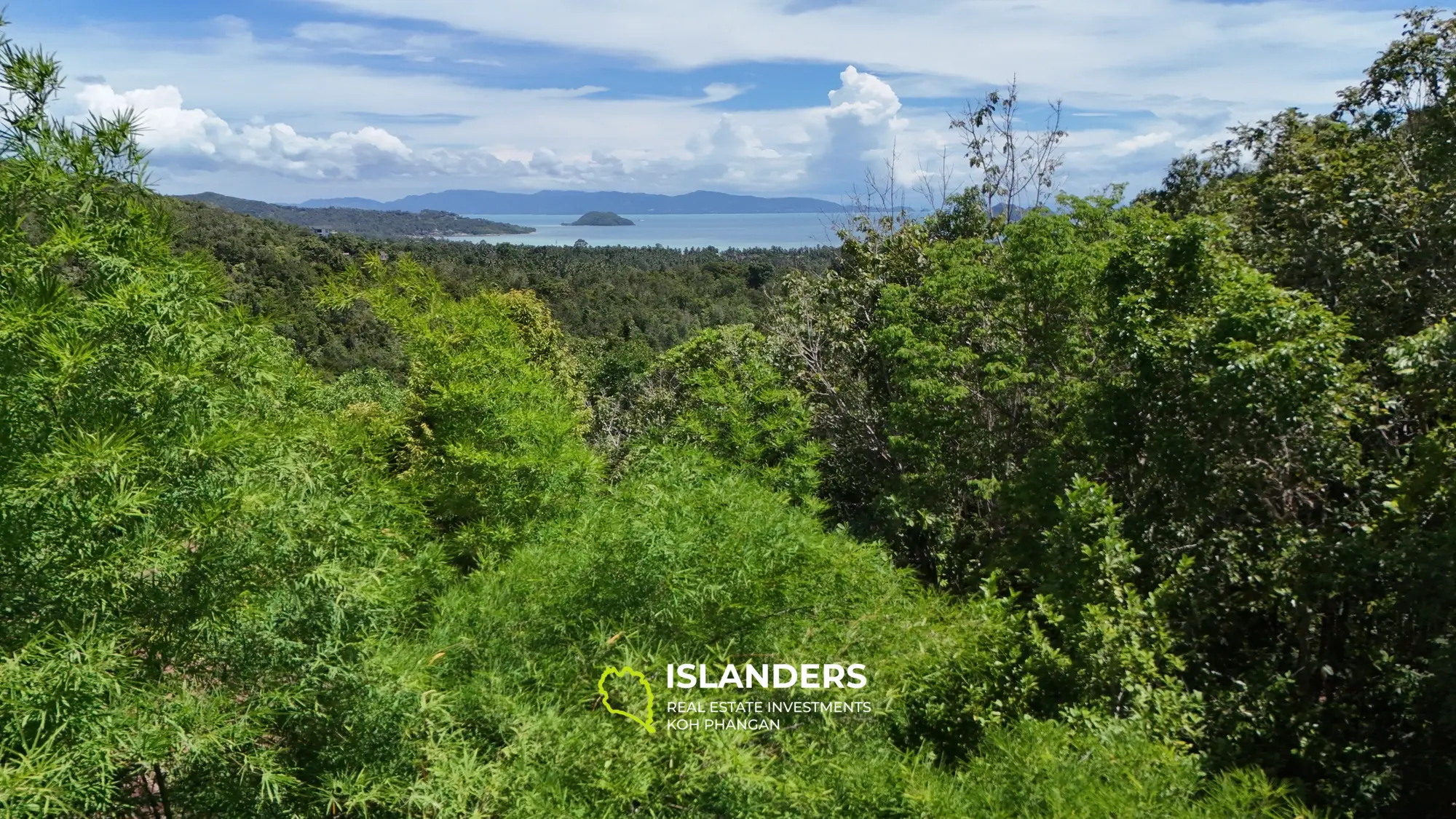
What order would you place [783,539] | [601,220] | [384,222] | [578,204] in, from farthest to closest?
[578,204] < [601,220] < [384,222] < [783,539]

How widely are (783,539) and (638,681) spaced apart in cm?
115

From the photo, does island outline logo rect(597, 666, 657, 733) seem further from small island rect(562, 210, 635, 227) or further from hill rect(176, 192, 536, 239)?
small island rect(562, 210, 635, 227)

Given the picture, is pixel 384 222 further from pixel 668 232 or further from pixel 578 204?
pixel 578 204

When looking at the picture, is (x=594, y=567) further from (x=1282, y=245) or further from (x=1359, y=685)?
(x=1282, y=245)

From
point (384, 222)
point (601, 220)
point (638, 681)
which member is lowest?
point (638, 681)

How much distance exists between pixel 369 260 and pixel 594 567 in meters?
3.86

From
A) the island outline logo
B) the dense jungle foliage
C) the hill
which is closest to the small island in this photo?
the hill

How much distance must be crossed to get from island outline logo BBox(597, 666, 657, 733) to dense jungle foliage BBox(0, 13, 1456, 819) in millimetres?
73

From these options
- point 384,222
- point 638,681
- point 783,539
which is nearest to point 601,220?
point 384,222

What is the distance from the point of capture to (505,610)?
14.6ft

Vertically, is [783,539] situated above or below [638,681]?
above

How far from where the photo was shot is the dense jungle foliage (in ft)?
10.3

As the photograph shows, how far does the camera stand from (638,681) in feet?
12.2

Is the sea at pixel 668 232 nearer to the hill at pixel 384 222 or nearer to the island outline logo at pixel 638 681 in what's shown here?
the hill at pixel 384 222
